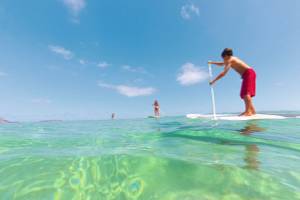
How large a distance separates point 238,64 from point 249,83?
818 millimetres

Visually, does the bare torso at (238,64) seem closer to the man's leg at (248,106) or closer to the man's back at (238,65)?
the man's back at (238,65)

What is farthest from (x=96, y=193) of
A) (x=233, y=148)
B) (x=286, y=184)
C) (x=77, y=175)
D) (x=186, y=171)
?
(x=233, y=148)

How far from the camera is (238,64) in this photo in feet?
21.7

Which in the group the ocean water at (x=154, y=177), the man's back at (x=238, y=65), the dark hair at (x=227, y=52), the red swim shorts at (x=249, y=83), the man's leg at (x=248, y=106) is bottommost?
the ocean water at (x=154, y=177)

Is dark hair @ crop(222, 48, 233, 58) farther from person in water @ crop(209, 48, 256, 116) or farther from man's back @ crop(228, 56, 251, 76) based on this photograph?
man's back @ crop(228, 56, 251, 76)

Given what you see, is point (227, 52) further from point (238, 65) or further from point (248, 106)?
point (248, 106)

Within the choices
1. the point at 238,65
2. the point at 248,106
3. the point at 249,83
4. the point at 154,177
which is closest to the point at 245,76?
the point at 249,83

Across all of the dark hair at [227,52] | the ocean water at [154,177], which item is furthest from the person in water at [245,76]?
the ocean water at [154,177]

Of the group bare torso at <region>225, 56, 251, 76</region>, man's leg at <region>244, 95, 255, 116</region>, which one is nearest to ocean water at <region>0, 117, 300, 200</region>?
man's leg at <region>244, 95, 255, 116</region>

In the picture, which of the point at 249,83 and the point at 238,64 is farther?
the point at 238,64

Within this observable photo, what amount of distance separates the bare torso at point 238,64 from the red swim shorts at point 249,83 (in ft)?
0.50

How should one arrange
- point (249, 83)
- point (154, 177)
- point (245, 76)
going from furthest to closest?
point (245, 76) → point (249, 83) → point (154, 177)

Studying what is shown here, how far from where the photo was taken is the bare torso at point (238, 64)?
6551mm

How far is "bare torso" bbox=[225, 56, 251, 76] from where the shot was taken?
21.5ft
